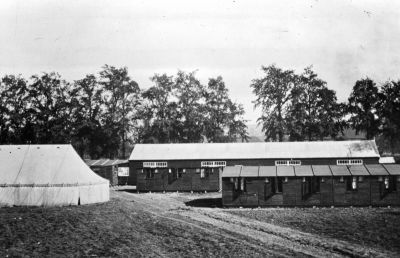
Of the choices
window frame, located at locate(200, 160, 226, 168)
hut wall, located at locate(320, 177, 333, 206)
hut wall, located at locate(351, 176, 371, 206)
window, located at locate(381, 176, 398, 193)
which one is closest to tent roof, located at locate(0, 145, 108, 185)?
window frame, located at locate(200, 160, 226, 168)

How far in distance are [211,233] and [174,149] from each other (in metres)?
26.6

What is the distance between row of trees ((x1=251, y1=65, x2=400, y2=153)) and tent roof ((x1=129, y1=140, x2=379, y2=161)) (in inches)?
641

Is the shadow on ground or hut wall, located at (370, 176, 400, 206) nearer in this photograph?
hut wall, located at (370, 176, 400, 206)

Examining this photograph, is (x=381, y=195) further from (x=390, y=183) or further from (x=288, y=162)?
(x=288, y=162)

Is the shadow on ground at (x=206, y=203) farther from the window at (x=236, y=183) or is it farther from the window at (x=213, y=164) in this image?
the window at (x=213, y=164)

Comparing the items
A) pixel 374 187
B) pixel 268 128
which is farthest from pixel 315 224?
pixel 268 128

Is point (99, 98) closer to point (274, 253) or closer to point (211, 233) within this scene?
point (211, 233)

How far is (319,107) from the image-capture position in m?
62.1

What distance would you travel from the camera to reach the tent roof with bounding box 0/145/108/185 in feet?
98.2

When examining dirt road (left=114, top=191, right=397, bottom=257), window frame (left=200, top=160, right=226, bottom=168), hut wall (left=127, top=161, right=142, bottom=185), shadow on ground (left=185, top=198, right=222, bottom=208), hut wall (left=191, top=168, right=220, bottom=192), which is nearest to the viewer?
dirt road (left=114, top=191, right=397, bottom=257)

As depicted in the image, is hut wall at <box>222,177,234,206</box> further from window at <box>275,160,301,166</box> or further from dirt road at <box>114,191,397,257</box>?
window at <box>275,160,301,166</box>

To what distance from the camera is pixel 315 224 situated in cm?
2228

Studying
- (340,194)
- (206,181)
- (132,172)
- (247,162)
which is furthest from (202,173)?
(340,194)

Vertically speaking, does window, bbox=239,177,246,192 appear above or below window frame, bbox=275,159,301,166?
below
